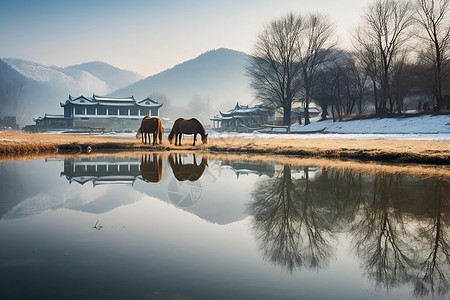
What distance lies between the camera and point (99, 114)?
222ft

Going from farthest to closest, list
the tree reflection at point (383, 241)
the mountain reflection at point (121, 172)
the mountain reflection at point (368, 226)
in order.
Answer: the mountain reflection at point (121, 172)
the mountain reflection at point (368, 226)
the tree reflection at point (383, 241)

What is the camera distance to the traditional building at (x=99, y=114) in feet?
216

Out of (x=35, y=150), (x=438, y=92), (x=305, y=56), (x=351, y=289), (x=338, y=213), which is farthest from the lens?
(x=305, y=56)

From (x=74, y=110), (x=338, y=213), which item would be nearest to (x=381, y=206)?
(x=338, y=213)

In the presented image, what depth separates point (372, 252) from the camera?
4332 millimetres

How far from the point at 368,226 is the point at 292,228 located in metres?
1.21

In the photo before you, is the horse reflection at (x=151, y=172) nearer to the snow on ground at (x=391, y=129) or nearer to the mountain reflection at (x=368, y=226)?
the mountain reflection at (x=368, y=226)

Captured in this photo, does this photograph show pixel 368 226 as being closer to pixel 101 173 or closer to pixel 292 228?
pixel 292 228

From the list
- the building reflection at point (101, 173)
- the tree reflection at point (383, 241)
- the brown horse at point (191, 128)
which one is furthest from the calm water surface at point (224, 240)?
the brown horse at point (191, 128)

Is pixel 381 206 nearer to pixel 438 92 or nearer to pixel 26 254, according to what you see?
pixel 26 254

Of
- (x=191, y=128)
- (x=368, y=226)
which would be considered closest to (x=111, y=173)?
(x=368, y=226)

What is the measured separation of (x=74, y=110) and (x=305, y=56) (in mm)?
45855

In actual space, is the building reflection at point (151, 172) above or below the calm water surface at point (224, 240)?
above

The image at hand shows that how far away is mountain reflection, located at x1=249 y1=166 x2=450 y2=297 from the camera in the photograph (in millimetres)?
3887
